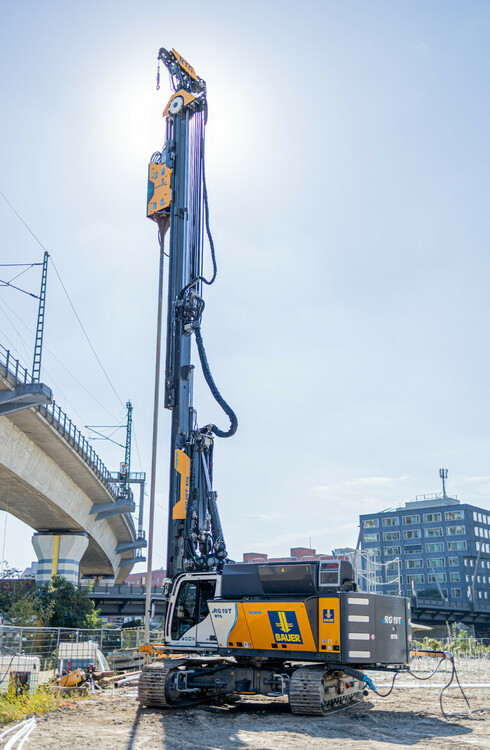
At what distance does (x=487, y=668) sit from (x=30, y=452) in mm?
23478

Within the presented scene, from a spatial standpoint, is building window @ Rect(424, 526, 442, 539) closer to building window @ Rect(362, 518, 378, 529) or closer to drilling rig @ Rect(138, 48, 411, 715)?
building window @ Rect(362, 518, 378, 529)

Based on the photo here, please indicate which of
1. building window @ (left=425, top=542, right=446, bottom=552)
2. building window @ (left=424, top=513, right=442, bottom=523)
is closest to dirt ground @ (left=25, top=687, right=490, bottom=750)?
building window @ (left=425, top=542, right=446, bottom=552)

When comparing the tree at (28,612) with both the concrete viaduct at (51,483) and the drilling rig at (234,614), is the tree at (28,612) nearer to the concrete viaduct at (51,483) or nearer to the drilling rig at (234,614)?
the concrete viaduct at (51,483)

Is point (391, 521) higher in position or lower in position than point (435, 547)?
higher

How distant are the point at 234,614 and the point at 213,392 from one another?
6210 mm

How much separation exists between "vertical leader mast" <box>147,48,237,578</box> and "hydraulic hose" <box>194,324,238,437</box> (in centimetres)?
3

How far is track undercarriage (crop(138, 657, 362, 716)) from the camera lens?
44.8 feet

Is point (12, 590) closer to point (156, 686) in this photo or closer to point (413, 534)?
point (156, 686)

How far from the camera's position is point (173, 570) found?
16406 mm

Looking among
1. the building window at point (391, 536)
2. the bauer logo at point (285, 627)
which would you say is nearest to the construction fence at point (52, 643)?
the bauer logo at point (285, 627)

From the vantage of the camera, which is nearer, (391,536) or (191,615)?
(191,615)

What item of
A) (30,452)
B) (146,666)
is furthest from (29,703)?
(30,452)

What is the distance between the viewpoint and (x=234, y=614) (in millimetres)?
14602

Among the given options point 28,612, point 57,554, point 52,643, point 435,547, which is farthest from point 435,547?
point 52,643
